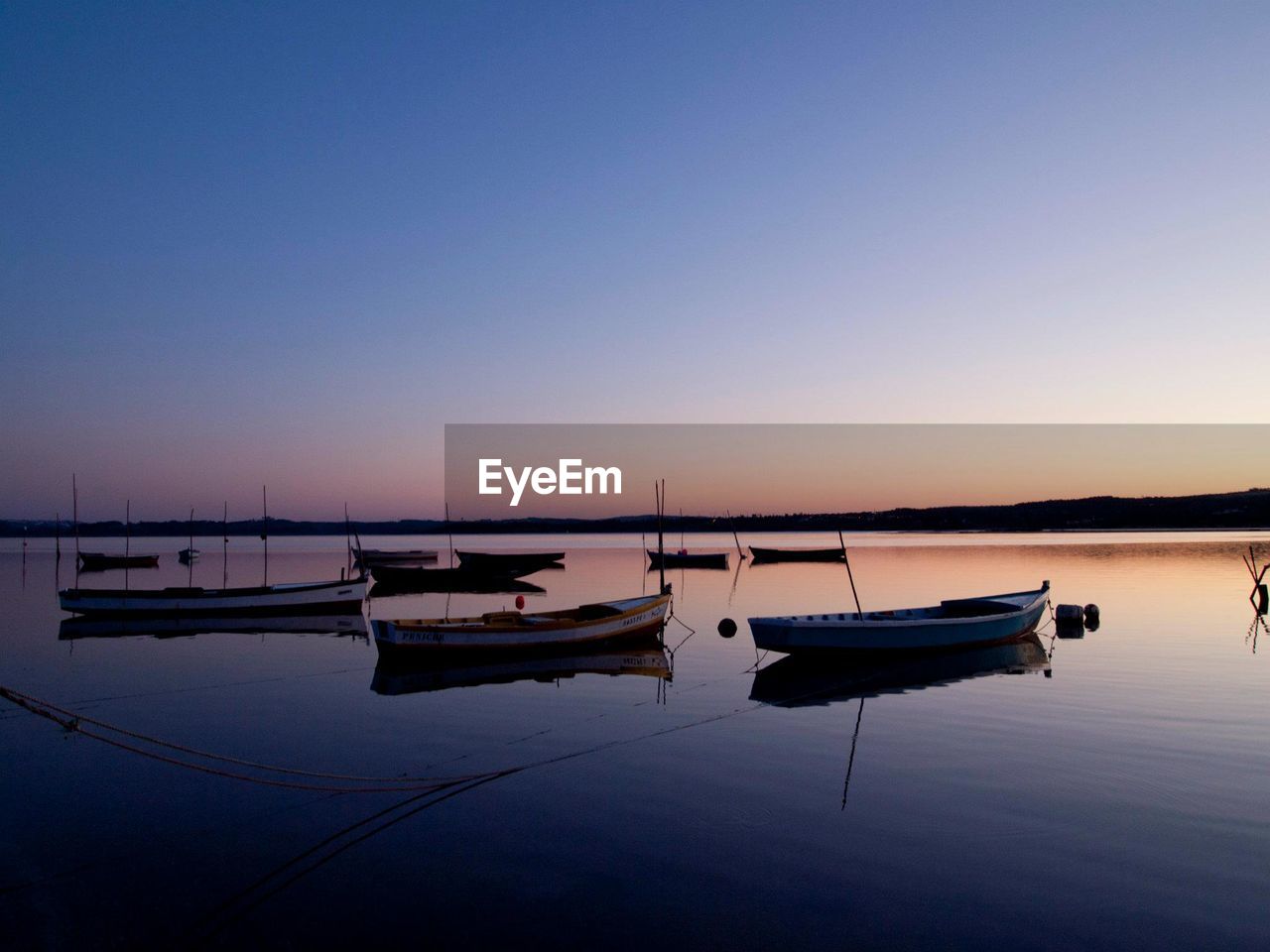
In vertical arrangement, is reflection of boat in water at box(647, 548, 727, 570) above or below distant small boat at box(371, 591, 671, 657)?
below

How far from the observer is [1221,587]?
4719 cm

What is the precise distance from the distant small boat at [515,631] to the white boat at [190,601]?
15106 millimetres

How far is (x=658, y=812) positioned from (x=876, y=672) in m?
12.9

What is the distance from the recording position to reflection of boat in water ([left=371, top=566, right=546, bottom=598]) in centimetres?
5803

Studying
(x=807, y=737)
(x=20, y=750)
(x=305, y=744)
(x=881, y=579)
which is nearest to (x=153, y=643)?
(x=20, y=750)

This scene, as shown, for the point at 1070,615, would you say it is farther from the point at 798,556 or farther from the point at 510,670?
the point at 798,556

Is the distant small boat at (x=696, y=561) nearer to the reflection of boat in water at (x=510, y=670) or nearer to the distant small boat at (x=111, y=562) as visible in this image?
the distant small boat at (x=111, y=562)

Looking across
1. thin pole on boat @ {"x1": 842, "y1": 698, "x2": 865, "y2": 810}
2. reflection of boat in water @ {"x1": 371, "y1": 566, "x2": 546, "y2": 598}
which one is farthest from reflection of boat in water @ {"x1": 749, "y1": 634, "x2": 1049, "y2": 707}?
reflection of boat in water @ {"x1": 371, "y1": 566, "x2": 546, "y2": 598}

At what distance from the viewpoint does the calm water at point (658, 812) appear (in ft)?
26.4

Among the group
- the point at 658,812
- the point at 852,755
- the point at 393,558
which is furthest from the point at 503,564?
the point at 658,812

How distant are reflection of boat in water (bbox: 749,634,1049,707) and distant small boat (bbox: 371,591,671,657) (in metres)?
5.61

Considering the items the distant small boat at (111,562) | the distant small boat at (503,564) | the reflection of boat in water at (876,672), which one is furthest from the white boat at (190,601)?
the distant small boat at (111,562)

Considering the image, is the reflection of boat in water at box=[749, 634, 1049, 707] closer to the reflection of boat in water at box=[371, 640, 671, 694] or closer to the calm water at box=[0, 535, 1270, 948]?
the calm water at box=[0, 535, 1270, 948]

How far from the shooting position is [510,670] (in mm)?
23688
